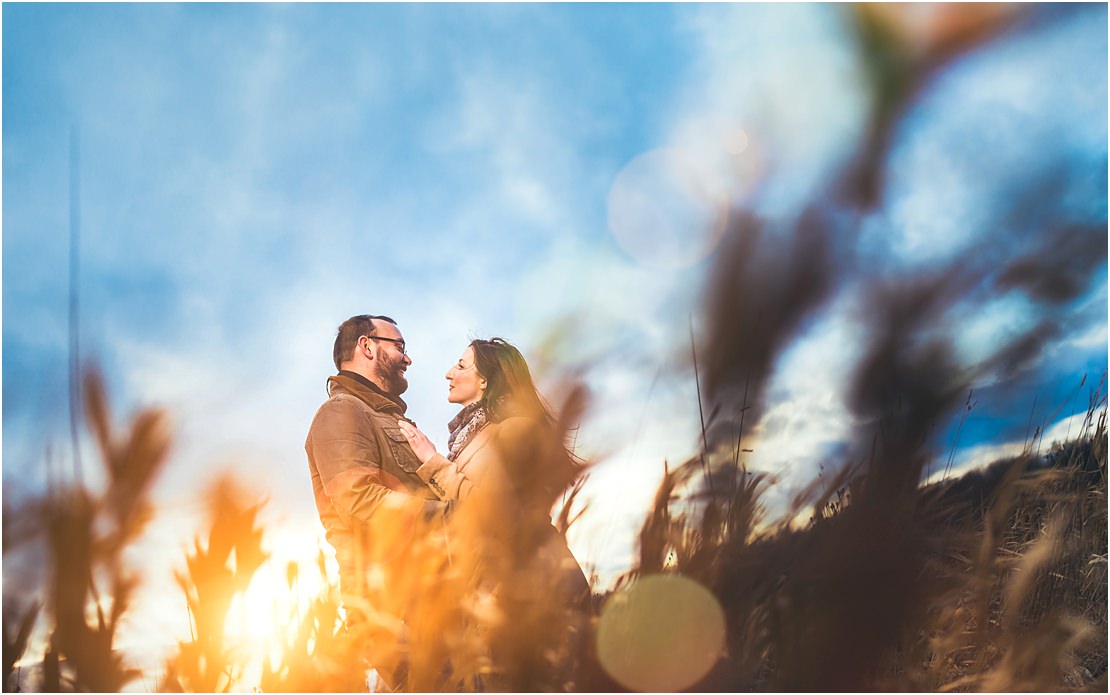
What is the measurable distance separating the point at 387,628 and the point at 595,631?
0.22 metres

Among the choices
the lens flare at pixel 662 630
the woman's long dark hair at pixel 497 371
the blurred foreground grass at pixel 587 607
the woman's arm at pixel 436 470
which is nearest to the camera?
the blurred foreground grass at pixel 587 607

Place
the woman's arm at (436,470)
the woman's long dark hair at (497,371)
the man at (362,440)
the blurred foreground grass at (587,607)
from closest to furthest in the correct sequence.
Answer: the blurred foreground grass at (587,607) → the woman's arm at (436,470) → the man at (362,440) → the woman's long dark hair at (497,371)

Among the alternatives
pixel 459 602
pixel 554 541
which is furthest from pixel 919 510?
pixel 459 602

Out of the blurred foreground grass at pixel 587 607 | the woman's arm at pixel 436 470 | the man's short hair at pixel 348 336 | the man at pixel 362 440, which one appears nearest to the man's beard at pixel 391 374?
the man at pixel 362 440

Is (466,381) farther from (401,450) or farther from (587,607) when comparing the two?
(587,607)

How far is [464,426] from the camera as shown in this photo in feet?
9.16

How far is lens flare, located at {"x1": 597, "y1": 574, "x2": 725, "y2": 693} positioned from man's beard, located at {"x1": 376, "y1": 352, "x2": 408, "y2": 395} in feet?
7.31

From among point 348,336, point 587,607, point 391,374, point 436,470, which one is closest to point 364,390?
point 391,374

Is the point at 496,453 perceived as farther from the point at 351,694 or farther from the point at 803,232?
the point at 803,232

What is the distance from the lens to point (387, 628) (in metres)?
0.76

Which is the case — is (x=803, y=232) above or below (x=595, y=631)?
above

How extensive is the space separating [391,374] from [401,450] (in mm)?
445

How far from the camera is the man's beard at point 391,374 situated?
9.91 feet

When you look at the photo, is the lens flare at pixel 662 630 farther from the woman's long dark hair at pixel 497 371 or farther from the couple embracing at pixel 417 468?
the woman's long dark hair at pixel 497 371
